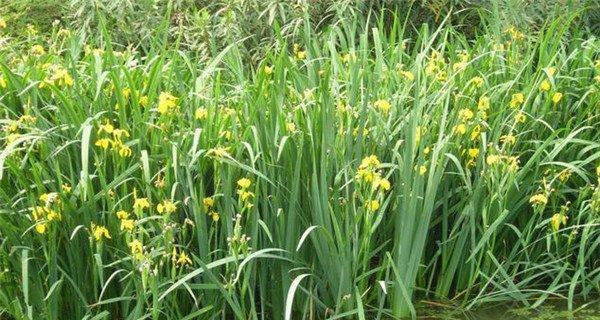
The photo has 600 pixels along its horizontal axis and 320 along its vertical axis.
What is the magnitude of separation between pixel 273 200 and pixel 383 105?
1.86 feet

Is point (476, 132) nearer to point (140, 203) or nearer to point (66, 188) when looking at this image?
point (140, 203)

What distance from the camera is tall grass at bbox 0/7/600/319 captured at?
10.5 ft

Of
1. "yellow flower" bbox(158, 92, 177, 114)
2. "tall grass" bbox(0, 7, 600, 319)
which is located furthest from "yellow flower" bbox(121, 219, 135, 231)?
"yellow flower" bbox(158, 92, 177, 114)

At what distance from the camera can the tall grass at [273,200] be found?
10.5 ft

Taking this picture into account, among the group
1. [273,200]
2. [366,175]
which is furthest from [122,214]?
[366,175]

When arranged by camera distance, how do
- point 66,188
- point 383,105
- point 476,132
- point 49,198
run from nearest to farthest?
point 49,198 → point 66,188 → point 383,105 → point 476,132

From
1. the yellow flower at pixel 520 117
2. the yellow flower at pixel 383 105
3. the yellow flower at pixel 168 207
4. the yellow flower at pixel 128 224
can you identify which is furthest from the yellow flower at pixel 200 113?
the yellow flower at pixel 520 117

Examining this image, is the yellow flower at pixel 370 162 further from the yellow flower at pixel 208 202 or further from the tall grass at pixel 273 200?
the yellow flower at pixel 208 202

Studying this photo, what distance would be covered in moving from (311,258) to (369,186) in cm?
36

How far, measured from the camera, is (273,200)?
339 cm

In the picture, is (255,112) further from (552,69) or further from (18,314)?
(552,69)

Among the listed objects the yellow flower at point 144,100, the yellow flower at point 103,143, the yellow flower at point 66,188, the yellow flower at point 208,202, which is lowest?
the yellow flower at point 208,202

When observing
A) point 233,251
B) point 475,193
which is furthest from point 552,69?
point 233,251

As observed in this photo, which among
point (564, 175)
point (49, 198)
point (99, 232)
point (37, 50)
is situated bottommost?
point (564, 175)
